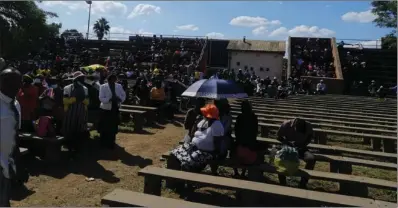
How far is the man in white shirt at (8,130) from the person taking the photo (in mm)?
2541

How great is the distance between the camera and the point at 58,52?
1109 inches

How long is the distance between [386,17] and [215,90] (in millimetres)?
29557

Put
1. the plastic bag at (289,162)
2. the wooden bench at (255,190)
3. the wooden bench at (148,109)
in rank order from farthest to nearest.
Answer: the wooden bench at (148,109)
the plastic bag at (289,162)
the wooden bench at (255,190)

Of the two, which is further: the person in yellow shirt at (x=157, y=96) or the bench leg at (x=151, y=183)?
the person in yellow shirt at (x=157, y=96)

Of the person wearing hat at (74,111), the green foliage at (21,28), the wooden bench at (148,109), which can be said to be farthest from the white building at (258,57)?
the person wearing hat at (74,111)

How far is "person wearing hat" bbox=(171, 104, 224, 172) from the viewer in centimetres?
513

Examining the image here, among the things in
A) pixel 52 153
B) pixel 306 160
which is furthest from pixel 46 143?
pixel 306 160

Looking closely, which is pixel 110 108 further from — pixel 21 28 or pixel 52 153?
pixel 21 28

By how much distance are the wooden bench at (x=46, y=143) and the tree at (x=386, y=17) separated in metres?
28.3

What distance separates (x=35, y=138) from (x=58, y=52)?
23657 mm

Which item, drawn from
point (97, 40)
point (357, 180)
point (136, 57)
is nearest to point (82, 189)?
point (357, 180)

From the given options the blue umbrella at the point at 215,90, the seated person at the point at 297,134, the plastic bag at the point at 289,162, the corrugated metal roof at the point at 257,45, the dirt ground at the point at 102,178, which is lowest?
the dirt ground at the point at 102,178

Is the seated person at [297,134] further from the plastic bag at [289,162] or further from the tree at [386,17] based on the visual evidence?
the tree at [386,17]

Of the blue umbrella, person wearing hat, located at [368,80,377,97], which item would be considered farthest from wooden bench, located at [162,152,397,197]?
person wearing hat, located at [368,80,377,97]
